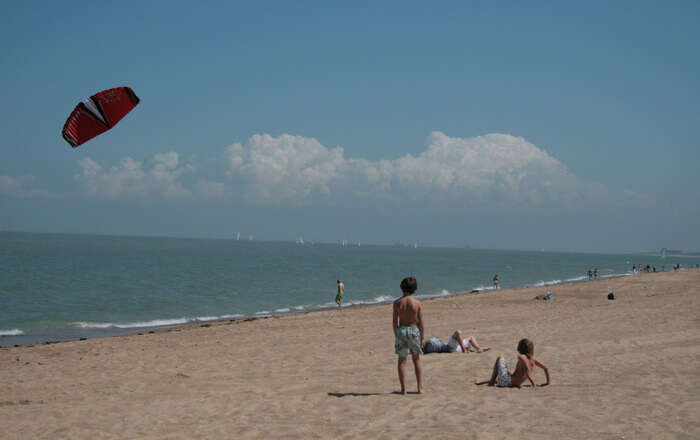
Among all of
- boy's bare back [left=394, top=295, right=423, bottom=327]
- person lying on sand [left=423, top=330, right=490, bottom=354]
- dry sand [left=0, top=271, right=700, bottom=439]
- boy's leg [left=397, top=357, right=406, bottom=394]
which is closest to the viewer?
dry sand [left=0, top=271, right=700, bottom=439]

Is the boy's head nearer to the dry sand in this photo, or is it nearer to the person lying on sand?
the dry sand

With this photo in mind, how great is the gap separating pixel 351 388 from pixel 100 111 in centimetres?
578

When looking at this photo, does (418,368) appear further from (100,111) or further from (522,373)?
(100,111)

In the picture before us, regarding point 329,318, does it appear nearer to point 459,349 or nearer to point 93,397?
point 459,349

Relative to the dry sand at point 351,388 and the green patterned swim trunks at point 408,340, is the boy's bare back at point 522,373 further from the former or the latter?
the green patterned swim trunks at point 408,340

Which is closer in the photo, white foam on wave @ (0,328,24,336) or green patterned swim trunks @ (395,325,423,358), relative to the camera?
green patterned swim trunks @ (395,325,423,358)

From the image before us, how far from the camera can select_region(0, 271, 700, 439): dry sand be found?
19.6ft

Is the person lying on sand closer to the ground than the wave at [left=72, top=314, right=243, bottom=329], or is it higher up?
higher up

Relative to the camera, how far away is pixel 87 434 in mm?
6371

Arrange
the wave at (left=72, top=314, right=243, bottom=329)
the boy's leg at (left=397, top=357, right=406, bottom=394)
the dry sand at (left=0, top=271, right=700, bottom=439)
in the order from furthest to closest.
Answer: the wave at (left=72, top=314, right=243, bottom=329)
the boy's leg at (left=397, top=357, right=406, bottom=394)
the dry sand at (left=0, top=271, right=700, bottom=439)

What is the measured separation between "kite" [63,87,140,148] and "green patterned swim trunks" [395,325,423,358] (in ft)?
18.0

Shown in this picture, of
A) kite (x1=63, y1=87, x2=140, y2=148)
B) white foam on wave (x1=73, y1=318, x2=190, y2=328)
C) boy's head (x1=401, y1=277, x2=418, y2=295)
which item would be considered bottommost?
white foam on wave (x1=73, y1=318, x2=190, y2=328)

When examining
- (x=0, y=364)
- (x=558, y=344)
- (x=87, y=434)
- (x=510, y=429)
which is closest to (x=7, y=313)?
(x=0, y=364)

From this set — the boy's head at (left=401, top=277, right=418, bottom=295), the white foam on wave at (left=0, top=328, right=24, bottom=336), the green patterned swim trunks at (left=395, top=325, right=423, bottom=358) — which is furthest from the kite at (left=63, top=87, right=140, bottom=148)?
the white foam on wave at (left=0, top=328, right=24, bottom=336)
